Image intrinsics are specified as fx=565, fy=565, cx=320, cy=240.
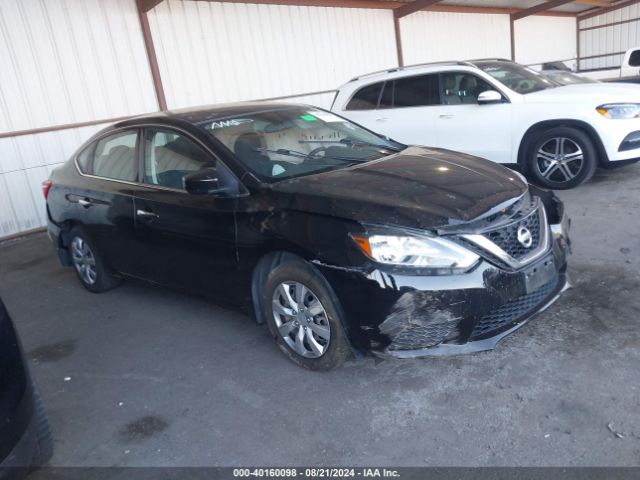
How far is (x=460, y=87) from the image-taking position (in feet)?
24.6

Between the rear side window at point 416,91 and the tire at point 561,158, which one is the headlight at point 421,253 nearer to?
the tire at point 561,158

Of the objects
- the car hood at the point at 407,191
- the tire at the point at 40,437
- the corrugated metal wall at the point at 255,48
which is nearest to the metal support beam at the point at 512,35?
the corrugated metal wall at the point at 255,48

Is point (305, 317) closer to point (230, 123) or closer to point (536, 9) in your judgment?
point (230, 123)

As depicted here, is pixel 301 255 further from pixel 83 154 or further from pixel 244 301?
pixel 83 154

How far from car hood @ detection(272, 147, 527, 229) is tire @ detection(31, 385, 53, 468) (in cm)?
163

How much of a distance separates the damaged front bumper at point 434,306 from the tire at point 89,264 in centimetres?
274

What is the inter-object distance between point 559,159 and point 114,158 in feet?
17.0

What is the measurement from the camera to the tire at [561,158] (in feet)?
22.1

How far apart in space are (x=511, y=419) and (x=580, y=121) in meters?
4.92

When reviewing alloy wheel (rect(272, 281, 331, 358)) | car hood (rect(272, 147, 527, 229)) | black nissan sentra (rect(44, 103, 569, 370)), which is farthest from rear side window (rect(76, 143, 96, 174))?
alloy wheel (rect(272, 281, 331, 358))

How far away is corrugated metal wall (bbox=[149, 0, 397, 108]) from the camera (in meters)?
9.88

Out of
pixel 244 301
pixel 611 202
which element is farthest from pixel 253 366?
pixel 611 202

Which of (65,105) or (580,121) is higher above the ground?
(65,105)

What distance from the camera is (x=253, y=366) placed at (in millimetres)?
3691
